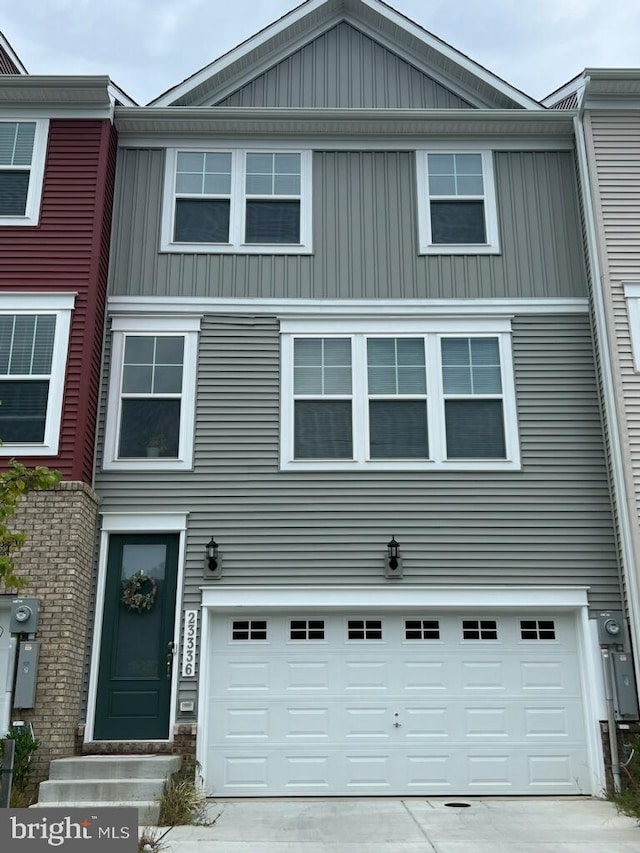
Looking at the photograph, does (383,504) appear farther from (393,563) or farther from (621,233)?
(621,233)

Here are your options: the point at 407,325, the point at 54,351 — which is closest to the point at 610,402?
the point at 407,325

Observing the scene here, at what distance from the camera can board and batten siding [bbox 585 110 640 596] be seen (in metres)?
9.73

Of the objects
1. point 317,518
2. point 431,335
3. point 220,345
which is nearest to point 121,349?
point 220,345

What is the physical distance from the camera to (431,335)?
10586 mm

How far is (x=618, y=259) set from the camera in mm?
10344

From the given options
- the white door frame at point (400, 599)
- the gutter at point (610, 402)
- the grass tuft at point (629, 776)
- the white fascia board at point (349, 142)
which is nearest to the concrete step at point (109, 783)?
the white door frame at point (400, 599)

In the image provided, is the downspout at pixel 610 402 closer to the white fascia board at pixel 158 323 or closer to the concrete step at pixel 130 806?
the concrete step at pixel 130 806

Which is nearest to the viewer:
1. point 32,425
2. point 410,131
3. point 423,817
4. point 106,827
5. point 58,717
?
point 106,827

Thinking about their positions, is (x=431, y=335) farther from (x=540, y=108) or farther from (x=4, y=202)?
(x=4, y=202)

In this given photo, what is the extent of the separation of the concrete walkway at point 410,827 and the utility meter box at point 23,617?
2593mm

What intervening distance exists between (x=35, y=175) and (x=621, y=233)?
24.1ft

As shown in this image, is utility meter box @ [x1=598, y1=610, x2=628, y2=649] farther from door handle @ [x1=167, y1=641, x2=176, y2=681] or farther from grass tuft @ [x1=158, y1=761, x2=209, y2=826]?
door handle @ [x1=167, y1=641, x2=176, y2=681]

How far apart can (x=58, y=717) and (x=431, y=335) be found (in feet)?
20.0

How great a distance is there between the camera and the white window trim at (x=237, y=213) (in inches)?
427
